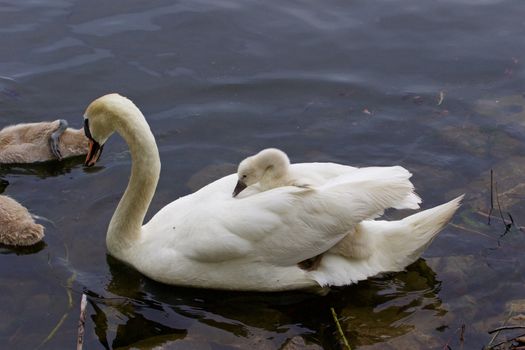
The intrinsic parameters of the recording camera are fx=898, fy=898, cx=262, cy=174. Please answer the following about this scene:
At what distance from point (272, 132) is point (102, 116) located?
2607mm

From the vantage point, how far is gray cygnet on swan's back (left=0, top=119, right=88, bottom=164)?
8836 millimetres

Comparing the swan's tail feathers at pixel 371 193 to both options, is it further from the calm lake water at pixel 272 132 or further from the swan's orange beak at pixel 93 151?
the swan's orange beak at pixel 93 151

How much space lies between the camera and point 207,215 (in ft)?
21.6

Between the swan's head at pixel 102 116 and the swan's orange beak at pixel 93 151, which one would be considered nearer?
the swan's head at pixel 102 116

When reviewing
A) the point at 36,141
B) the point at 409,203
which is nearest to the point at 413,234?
the point at 409,203

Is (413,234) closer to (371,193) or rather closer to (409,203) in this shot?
(409,203)

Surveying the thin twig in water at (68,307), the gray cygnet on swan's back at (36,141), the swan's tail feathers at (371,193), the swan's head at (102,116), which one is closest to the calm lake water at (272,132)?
the thin twig in water at (68,307)

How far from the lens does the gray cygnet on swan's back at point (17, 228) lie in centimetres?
737

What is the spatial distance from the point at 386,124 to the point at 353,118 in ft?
1.16

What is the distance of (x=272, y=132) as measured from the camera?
9.17 metres

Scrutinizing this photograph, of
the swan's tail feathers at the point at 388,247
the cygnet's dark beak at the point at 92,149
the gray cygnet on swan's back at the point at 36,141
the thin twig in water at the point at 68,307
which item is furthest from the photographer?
the gray cygnet on swan's back at the point at 36,141

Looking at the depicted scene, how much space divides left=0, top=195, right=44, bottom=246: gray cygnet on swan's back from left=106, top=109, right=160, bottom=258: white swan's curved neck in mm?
697

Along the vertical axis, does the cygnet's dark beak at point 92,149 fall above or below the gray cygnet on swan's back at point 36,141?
above

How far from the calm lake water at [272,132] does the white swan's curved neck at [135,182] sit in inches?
12.0
